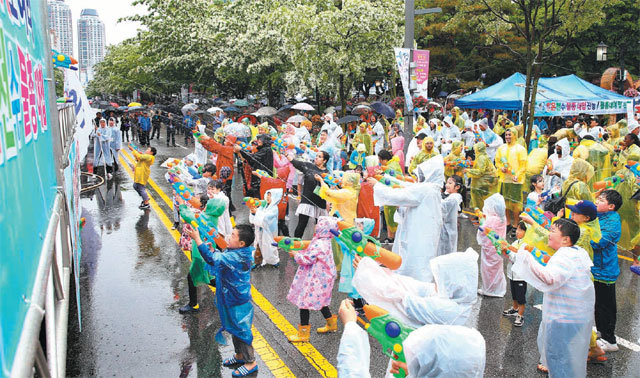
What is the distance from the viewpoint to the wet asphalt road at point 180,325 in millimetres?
5242

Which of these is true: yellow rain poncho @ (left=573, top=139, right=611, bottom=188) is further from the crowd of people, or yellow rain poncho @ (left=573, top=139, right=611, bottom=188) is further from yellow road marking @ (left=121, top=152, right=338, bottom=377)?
yellow road marking @ (left=121, top=152, right=338, bottom=377)

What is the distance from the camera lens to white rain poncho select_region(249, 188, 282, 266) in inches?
303

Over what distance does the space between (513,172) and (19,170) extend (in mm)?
9024

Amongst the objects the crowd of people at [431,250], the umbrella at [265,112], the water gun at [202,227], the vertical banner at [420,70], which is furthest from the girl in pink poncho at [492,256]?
the umbrella at [265,112]

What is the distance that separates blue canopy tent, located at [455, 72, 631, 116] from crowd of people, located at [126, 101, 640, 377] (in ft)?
29.9

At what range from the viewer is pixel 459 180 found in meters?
7.06

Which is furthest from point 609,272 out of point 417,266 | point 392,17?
point 392,17

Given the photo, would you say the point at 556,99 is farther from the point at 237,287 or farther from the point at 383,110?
the point at 237,287

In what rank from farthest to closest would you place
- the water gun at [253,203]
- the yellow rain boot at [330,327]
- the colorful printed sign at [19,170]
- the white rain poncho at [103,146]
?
1. the white rain poncho at [103,146]
2. the water gun at [253,203]
3. the yellow rain boot at [330,327]
4. the colorful printed sign at [19,170]

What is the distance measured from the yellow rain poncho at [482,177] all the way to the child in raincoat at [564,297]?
5680 millimetres

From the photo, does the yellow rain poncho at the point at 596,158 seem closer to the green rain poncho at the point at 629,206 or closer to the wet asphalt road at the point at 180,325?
the green rain poncho at the point at 629,206

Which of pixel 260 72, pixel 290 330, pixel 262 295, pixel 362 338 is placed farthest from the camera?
pixel 260 72

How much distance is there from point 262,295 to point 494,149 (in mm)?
7504

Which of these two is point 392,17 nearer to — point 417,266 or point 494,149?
point 494,149
